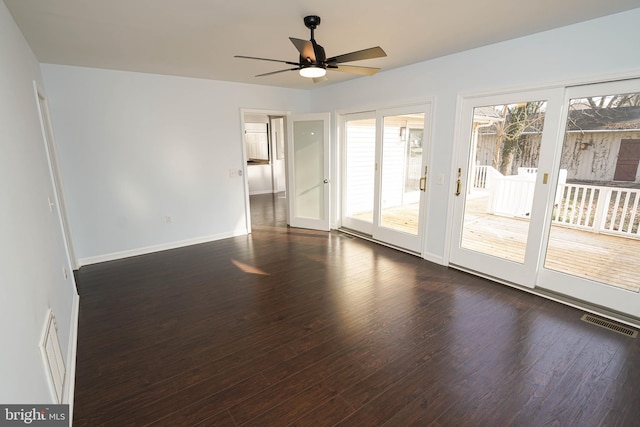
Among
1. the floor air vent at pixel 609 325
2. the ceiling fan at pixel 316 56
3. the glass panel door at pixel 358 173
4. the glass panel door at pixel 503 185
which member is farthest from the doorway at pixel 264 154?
the floor air vent at pixel 609 325

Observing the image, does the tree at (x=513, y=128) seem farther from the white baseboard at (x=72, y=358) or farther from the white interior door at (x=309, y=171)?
the white baseboard at (x=72, y=358)

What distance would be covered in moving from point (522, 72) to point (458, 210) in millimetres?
1607

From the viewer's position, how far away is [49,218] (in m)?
Result: 2.47

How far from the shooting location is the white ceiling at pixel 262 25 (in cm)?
226

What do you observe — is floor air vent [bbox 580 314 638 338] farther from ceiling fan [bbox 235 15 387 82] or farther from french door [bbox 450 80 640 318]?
ceiling fan [bbox 235 15 387 82]

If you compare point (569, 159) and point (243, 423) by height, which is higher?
point (569, 159)

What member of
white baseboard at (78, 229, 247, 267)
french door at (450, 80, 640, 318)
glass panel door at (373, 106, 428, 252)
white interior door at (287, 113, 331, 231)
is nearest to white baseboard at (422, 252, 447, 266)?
glass panel door at (373, 106, 428, 252)

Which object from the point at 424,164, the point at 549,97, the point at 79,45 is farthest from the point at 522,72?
the point at 79,45

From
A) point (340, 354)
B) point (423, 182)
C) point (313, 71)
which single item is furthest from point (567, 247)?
point (313, 71)

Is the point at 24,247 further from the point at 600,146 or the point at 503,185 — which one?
the point at 600,146

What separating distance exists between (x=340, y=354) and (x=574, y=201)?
2785 mm

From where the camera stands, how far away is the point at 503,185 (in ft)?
11.5

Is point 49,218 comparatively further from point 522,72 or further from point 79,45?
point 522,72

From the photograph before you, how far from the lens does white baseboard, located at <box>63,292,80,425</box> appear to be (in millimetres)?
1866
